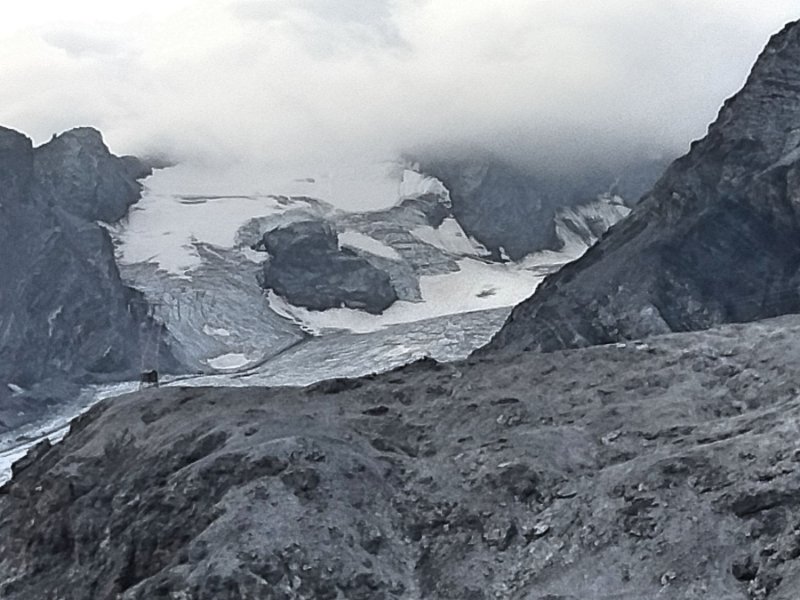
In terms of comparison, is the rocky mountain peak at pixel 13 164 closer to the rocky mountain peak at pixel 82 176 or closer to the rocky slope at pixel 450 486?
the rocky mountain peak at pixel 82 176

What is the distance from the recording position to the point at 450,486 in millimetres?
32250

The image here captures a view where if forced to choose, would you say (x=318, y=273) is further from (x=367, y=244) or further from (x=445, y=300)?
(x=445, y=300)

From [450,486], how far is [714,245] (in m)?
49.2

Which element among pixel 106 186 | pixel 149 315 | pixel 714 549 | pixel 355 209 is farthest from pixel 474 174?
pixel 714 549

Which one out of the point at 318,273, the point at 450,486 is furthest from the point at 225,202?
the point at 450,486

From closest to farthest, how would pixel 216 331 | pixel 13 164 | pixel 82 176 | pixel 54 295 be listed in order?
1. pixel 216 331
2. pixel 54 295
3. pixel 13 164
4. pixel 82 176

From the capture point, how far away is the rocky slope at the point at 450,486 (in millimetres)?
28219

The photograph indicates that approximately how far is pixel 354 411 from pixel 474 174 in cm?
12124

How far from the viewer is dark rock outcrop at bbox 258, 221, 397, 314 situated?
130875 millimetres

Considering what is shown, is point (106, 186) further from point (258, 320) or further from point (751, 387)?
point (751, 387)

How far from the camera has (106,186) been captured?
146 m

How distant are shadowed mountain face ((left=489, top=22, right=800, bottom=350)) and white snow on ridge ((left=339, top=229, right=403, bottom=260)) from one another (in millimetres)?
56346

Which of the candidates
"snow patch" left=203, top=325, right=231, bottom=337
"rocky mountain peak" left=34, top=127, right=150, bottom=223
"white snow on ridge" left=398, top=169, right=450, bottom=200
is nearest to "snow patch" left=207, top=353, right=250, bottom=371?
"snow patch" left=203, top=325, right=231, bottom=337

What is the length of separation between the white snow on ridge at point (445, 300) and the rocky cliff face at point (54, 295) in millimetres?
14014
